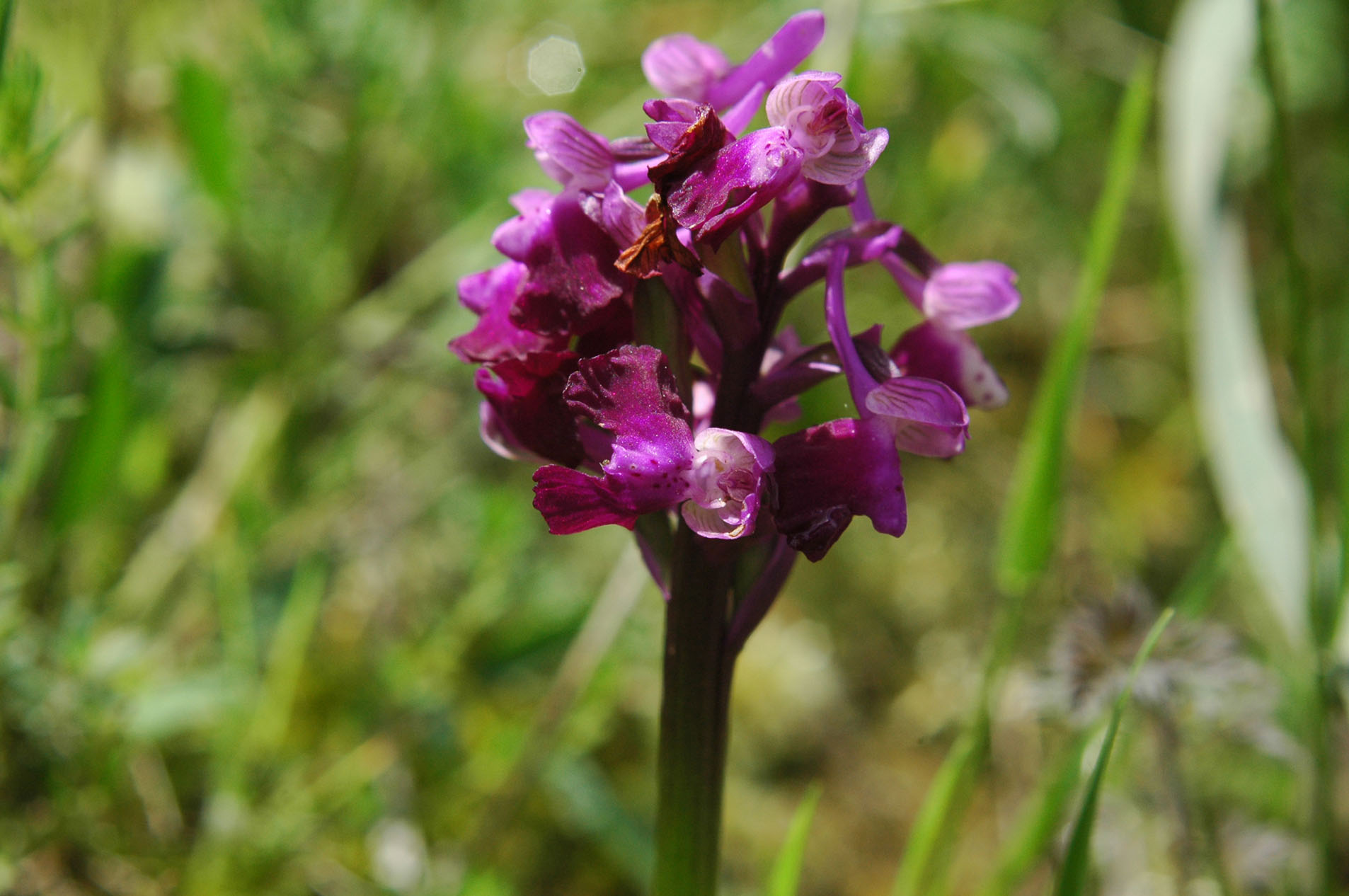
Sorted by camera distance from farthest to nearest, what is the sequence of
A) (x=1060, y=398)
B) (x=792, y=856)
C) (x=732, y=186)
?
(x=1060, y=398) < (x=792, y=856) < (x=732, y=186)

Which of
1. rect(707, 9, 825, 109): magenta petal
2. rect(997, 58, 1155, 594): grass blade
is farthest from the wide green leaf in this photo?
rect(707, 9, 825, 109): magenta petal

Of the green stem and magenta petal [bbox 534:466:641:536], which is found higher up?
magenta petal [bbox 534:466:641:536]

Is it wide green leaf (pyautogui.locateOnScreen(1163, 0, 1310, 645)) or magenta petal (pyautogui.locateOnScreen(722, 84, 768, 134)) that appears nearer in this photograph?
magenta petal (pyautogui.locateOnScreen(722, 84, 768, 134))

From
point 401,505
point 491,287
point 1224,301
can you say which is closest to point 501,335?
point 491,287

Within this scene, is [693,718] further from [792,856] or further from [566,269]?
[566,269]

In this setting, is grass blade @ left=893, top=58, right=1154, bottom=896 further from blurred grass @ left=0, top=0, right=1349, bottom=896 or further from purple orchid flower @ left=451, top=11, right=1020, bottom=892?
Answer: purple orchid flower @ left=451, top=11, right=1020, bottom=892

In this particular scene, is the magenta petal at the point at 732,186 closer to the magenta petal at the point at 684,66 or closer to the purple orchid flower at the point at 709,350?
the purple orchid flower at the point at 709,350
